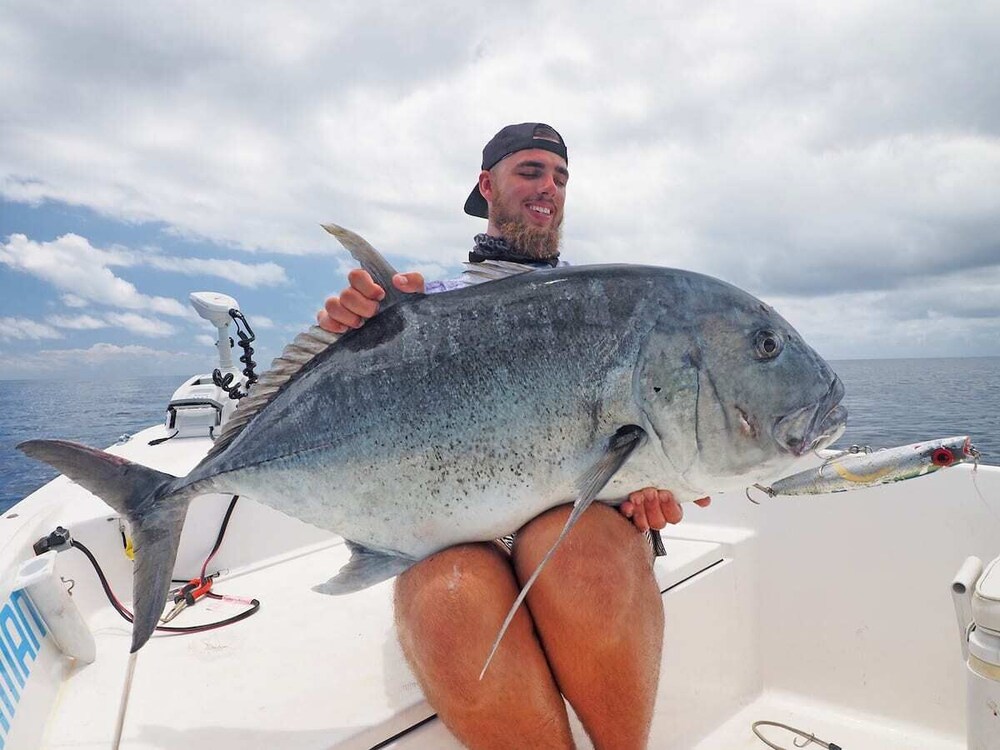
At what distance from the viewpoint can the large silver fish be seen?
1.67m

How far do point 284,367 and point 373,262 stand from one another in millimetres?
452

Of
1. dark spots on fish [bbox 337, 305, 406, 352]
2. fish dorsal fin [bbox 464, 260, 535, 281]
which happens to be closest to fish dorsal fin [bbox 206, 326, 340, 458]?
dark spots on fish [bbox 337, 305, 406, 352]

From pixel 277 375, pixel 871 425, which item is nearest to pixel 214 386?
pixel 277 375

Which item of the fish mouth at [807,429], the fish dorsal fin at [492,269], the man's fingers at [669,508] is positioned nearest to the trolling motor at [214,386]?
the fish dorsal fin at [492,269]

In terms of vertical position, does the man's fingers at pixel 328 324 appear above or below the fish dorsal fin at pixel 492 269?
below

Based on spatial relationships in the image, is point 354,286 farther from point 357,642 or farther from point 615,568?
point 357,642

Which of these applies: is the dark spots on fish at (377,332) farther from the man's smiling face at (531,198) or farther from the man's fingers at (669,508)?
the man's smiling face at (531,198)

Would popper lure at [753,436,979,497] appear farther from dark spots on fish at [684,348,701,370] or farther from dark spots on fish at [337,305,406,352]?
dark spots on fish at [337,305,406,352]

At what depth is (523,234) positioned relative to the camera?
3.19 meters

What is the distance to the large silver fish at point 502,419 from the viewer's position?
5.47 ft

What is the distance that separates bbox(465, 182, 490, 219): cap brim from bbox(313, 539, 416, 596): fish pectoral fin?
2.31m

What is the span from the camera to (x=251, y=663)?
7.93 ft

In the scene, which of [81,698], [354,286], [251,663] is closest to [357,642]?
[251,663]

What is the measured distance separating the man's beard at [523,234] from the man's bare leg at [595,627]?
1684 millimetres
